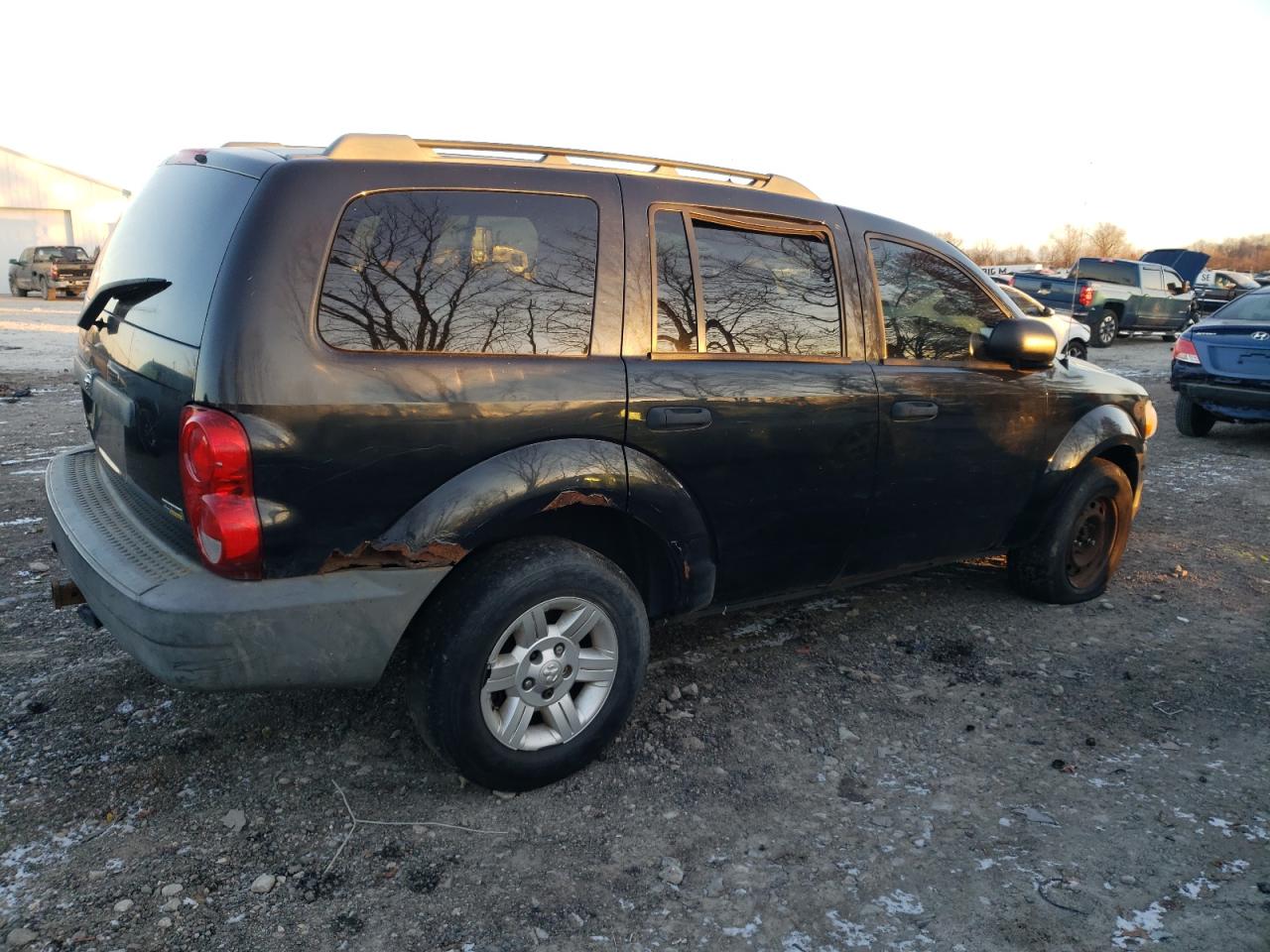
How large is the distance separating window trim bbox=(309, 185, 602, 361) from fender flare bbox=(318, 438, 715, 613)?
279mm

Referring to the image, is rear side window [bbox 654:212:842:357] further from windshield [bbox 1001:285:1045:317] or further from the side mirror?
windshield [bbox 1001:285:1045:317]

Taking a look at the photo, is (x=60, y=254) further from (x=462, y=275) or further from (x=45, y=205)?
(x=462, y=275)

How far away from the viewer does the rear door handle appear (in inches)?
120

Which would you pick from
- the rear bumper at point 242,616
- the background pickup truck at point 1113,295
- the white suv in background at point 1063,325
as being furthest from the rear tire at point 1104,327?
the rear bumper at point 242,616

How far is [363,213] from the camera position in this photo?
A: 104 inches

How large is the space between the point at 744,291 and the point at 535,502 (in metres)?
1.17

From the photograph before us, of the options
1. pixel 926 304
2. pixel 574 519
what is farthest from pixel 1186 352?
pixel 574 519

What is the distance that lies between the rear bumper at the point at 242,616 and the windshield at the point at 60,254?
31.0 metres

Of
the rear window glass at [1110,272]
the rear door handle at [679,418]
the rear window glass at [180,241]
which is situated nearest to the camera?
the rear window glass at [180,241]

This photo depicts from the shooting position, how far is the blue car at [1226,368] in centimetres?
877

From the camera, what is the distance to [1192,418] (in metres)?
9.65

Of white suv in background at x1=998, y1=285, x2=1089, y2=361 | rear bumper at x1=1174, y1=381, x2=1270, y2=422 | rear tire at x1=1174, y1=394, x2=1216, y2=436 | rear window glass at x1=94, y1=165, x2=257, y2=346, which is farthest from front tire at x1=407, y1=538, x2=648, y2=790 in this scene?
white suv in background at x1=998, y1=285, x2=1089, y2=361

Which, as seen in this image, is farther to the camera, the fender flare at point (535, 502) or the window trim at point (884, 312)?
the window trim at point (884, 312)

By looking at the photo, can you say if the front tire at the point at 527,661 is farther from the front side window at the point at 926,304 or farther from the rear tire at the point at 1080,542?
the rear tire at the point at 1080,542
